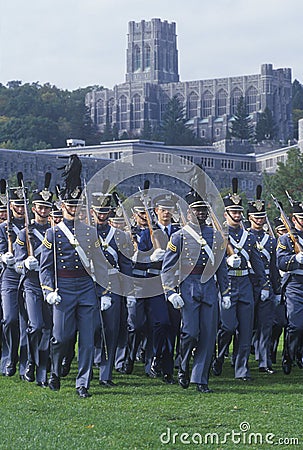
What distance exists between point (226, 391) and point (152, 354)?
6.06 feet

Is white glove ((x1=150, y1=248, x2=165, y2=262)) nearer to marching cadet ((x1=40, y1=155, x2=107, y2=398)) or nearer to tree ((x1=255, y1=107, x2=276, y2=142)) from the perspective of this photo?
marching cadet ((x1=40, y1=155, x2=107, y2=398))

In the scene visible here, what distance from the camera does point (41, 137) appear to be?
149 metres

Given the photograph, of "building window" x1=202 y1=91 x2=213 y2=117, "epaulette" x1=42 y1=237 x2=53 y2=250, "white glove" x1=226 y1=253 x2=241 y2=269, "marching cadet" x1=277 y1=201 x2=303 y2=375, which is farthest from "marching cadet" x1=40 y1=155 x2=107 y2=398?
"building window" x1=202 y1=91 x2=213 y2=117

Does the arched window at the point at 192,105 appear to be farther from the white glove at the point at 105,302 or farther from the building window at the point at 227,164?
the white glove at the point at 105,302

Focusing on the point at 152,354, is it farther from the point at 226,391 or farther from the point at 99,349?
the point at 226,391

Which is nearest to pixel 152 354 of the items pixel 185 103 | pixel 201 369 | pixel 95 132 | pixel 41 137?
pixel 201 369

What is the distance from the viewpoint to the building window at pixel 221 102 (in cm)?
19275

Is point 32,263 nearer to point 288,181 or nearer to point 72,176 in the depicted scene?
point 72,176

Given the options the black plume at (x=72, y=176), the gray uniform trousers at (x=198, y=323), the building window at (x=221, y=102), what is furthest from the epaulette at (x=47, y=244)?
the building window at (x=221, y=102)

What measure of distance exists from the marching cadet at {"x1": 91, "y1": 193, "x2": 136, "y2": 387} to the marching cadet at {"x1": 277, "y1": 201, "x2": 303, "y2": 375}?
2061 mm

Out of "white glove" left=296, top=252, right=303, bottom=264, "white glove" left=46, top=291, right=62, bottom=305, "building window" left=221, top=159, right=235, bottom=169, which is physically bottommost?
"building window" left=221, top=159, right=235, bottom=169

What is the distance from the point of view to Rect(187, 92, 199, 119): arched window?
19500cm

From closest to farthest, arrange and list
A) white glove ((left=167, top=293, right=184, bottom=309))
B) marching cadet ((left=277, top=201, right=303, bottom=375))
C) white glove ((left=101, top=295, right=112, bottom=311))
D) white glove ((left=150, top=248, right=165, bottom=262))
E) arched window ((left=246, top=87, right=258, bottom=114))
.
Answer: white glove ((left=167, top=293, right=184, bottom=309))
white glove ((left=101, top=295, right=112, bottom=311))
white glove ((left=150, top=248, right=165, bottom=262))
marching cadet ((left=277, top=201, right=303, bottom=375))
arched window ((left=246, top=87, right=258, bottom=114))

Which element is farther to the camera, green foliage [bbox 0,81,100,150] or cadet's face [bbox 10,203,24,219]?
green foliage [bbox 0,81,100,150]
